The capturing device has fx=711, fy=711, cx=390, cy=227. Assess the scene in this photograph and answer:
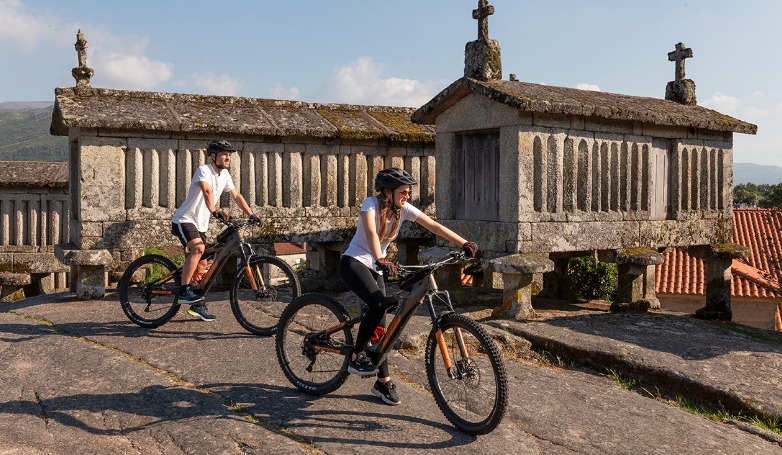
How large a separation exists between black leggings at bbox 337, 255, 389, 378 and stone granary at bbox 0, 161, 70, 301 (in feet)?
48.2

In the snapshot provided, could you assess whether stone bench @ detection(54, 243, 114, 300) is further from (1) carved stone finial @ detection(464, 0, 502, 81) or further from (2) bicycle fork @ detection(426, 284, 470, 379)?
(2) bicycle fork @ detection(426, 284, 470, 379)

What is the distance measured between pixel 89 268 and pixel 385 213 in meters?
5.77

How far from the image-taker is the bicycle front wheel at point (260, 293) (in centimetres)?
711

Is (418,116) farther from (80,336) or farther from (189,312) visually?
(80,336)

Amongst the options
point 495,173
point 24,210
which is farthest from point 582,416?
point 24,210

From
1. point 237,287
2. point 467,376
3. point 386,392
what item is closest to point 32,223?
point 237,287

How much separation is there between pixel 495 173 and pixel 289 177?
2.99 metres

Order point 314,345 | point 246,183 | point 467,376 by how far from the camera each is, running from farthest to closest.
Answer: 1. point 246,183
2. point 314,345
3. point 467,376

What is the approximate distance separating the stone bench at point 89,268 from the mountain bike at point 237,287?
1.24m

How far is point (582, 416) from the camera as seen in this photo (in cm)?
539

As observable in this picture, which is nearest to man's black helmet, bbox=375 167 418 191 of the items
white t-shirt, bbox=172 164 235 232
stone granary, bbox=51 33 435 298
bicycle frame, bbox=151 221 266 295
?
bicycle frame, bbox=151 221 266 295

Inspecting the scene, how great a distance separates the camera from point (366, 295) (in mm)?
5113

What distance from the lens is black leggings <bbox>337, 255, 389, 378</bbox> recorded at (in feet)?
16.7

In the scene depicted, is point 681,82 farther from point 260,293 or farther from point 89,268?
point 89,268
